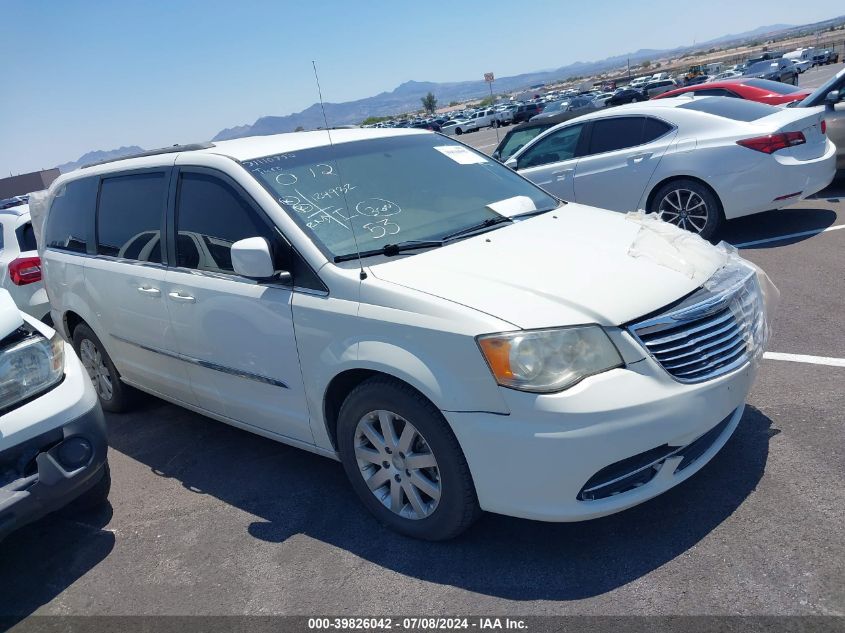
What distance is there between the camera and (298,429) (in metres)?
3.74

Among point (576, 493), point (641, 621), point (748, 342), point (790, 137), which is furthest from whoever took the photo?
point (790, 137)

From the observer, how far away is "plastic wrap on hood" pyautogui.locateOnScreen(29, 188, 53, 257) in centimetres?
586

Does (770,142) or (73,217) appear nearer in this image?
(73,217)

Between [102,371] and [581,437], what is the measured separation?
160 inches

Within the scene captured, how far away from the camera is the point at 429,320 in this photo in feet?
9.78

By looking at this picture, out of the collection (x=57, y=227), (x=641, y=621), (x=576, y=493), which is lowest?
(x=641, y=621)

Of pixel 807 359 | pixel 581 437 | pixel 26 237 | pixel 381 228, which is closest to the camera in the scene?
pixel 581 437

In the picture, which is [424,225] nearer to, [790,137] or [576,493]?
[576,493]

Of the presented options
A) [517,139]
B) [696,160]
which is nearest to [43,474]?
[696,160]

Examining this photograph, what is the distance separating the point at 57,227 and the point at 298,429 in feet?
10.2

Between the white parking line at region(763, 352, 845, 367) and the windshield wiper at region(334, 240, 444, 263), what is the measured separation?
2.38 metres

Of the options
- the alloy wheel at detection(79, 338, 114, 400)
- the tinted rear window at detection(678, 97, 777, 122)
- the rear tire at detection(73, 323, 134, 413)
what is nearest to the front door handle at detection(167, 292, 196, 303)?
the rear tire at detection(73, 323, 134, 413)

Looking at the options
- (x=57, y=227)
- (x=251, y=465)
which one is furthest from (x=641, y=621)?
(x=57, y=227)

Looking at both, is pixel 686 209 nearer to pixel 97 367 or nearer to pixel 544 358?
pixel 544 358
